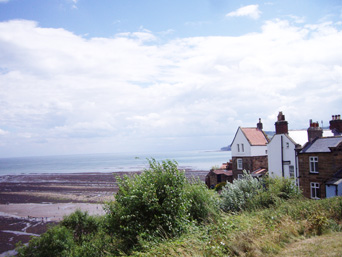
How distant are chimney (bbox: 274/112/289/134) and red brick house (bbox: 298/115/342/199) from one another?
3425 mm

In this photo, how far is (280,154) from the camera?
114 feet

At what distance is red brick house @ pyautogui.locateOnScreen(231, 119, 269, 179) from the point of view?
137 feet

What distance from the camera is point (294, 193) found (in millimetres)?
20484

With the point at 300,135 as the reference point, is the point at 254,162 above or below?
below

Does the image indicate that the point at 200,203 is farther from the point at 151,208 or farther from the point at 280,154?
the point at 280,154

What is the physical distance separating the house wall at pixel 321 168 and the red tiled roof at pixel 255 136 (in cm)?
1202

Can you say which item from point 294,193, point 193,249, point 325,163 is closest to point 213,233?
point 193,249

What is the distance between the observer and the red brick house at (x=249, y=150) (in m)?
41.8

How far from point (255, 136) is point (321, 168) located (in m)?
16.4

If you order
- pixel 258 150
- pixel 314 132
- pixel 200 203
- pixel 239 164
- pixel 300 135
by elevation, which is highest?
pixel 314 132

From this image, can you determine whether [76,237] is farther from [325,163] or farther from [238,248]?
[325,163]

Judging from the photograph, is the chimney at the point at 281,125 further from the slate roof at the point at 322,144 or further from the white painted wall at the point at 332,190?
the white painted wall at the point at 332,190

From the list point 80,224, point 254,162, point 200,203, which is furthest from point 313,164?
point 80,224

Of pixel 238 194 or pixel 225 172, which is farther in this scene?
pixel 225 172
